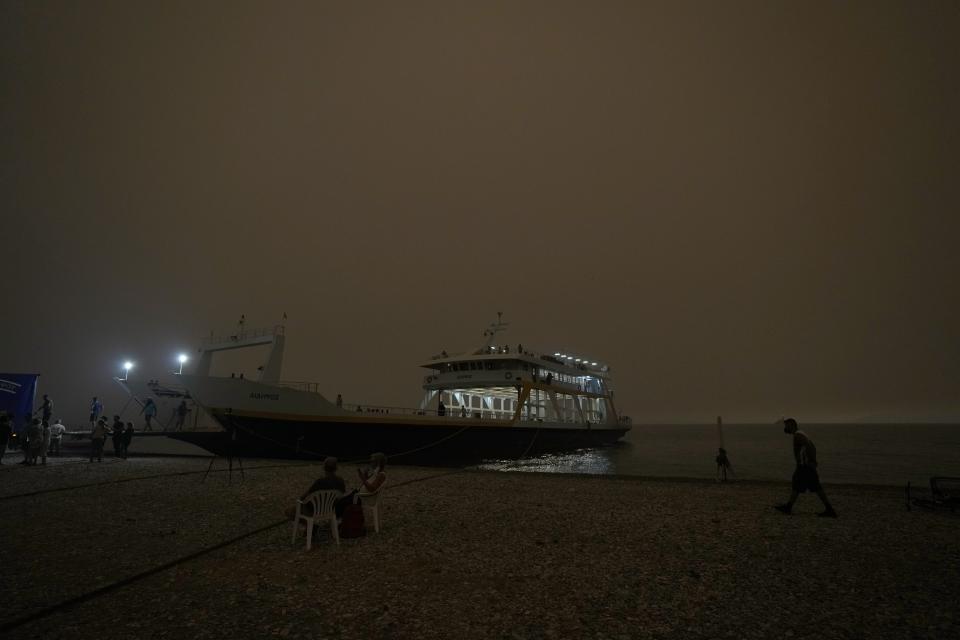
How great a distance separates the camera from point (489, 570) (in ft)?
17.5

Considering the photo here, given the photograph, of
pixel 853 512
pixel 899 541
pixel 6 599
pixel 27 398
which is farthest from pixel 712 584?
pixel 27 398

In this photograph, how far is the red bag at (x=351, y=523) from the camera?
6641 mm

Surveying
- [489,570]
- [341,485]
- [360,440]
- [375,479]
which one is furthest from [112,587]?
[360,440]

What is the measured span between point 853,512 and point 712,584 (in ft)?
21.3

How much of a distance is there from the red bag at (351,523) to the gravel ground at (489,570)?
190 millimetres

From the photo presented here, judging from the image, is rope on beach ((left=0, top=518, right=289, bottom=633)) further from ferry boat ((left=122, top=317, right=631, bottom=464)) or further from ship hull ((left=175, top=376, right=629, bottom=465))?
ship hull ((left=175, top=376, right=629, bottom=465))

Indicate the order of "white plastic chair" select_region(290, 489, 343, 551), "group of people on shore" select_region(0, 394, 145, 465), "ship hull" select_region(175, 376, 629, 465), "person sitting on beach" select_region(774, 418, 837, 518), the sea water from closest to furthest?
"white plastic chair" select_region(290, 489, 343, 551)
"person sitting on beach" select_region(774, 418, 837, 518)
"group of people on shore" select_region(0, 394, 145, 465)
"ship hull" select_region(175, 376, 629, 465)
the sea water

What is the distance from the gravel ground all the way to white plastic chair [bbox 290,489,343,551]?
0.28 metres

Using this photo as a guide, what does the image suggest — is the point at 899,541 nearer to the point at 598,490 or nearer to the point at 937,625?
the point at 937,625

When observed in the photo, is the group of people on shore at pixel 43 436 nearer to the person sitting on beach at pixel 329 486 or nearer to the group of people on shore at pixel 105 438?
the group of people on shore at pixel 105 438

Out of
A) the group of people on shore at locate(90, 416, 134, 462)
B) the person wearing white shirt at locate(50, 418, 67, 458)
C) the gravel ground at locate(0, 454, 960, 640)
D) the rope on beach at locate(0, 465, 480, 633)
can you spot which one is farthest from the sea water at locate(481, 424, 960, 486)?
the person wearing white shirt at locate(50, 418, 67, 458)

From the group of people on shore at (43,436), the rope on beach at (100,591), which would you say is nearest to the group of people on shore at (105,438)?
the group of people on shore at (43,436)

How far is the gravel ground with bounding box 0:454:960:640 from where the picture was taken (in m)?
3.92

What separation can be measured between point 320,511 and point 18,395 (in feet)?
64.0
